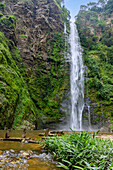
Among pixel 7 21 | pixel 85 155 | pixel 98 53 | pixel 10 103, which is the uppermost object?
pixel 7 21

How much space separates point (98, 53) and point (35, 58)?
14.7 meters

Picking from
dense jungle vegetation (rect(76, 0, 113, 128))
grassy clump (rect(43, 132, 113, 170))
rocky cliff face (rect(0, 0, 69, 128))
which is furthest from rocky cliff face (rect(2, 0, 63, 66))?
grassy clump (rect(43, 132, 113, 170))

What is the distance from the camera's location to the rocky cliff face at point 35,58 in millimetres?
20391

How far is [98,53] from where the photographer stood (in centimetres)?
3078

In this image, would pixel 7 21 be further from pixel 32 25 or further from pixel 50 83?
pixel 50 83

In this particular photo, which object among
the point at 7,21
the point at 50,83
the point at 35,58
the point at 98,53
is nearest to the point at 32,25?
the point at 7,21

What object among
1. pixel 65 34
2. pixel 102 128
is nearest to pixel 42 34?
pixel 65 34

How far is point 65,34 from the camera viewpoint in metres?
33.7

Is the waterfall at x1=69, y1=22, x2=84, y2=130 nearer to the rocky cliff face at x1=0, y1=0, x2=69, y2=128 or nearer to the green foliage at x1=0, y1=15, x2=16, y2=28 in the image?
the rocky cliff face at x1=0, y1=0, x2=69, y2=128

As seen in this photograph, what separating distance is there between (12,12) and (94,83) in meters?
22.4

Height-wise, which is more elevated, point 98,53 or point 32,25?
point 32,25

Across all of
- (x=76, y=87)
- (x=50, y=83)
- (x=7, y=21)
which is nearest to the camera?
(x=7, y=21)

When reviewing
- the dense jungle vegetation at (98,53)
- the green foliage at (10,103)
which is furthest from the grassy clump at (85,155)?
the dense jungle vegetation at (98,53)

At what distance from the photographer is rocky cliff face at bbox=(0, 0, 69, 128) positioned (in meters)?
20.4
